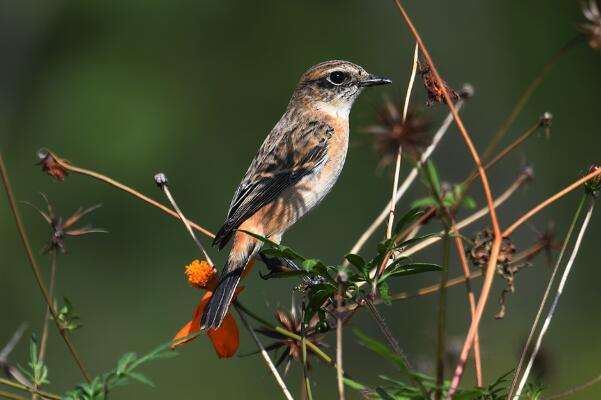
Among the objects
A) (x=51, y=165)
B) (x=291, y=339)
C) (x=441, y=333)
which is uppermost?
(x=51, y=165)

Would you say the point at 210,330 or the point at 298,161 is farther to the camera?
the point at 298,161

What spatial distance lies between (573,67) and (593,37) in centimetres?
1652

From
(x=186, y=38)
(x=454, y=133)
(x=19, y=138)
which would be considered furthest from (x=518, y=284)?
(x=19, y=138)

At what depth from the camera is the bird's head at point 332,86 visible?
5.20 metres

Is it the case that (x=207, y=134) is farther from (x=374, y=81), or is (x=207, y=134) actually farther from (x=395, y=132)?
(x=395, y=132)

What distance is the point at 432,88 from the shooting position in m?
2.40

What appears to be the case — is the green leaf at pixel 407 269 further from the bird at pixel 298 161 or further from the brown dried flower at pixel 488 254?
the bird at pixel 298 161

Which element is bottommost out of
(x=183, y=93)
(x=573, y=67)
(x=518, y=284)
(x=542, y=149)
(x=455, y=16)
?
(x=518, y=284)

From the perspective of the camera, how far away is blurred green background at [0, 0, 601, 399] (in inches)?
562

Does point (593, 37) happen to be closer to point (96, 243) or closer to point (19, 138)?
point (96, 243)

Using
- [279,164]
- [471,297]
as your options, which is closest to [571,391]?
[471,297]

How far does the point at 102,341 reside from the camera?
14.1 m

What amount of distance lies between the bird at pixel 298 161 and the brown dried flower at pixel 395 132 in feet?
7.29

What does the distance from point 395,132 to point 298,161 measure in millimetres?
3034
